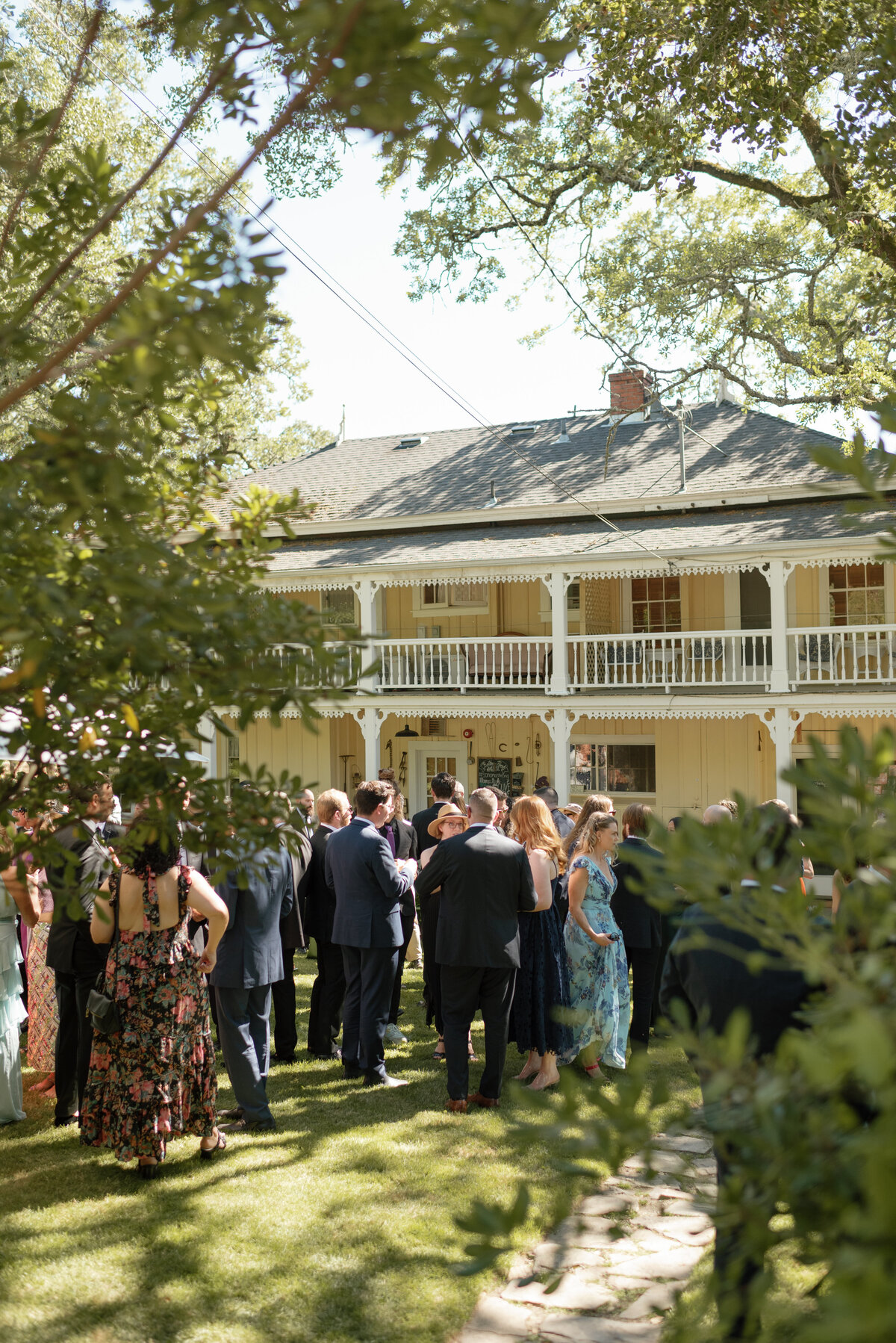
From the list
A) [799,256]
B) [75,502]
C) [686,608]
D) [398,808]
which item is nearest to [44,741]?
[75,502]

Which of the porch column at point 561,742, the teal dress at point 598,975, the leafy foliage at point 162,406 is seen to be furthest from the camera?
the porch column at point 561,742

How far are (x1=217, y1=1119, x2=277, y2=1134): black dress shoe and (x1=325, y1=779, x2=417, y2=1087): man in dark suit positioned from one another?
95 cm

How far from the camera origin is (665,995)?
4145 mm

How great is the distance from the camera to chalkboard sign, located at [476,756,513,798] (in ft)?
70.0

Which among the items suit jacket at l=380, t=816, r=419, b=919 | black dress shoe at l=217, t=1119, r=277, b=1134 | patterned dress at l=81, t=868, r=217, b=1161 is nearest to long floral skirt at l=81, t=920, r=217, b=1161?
patterned dress at l=81, t=868, r=217, b=1161

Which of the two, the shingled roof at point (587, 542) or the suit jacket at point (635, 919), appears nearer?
the suit jacket at point (635, 919)

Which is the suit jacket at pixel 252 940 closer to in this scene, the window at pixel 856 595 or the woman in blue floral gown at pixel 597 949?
the woman in blue floral gown at pixel 597 949

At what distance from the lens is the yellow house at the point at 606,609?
56.6 feet

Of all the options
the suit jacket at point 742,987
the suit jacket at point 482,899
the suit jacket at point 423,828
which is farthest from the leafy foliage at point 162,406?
the suit jacket at point 423,828

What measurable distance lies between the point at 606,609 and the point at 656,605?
3.51 feet

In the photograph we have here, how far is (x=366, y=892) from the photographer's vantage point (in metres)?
7.13

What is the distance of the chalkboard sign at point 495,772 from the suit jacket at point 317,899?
13.2 metres

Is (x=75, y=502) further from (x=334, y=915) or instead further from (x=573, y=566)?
(x=573, y=566)

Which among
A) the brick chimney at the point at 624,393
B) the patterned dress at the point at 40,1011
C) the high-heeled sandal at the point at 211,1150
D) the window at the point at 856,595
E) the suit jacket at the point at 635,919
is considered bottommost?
the high-heeled sandal at the point at 211,1150
